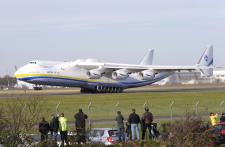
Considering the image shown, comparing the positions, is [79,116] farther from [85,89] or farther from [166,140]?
[85,89]

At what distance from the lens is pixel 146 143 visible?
69.8 feet

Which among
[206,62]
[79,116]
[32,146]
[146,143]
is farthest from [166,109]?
[206,62]

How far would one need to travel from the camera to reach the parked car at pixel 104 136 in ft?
73.0

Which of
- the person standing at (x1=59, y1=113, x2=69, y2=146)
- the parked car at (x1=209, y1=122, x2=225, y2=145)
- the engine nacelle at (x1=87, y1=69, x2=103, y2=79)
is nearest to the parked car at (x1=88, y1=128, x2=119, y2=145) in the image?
the person standing at (x1=59, y1=113, x2=69, y2=146)

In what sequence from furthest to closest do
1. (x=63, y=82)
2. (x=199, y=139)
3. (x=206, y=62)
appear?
(x=206, y=62) < (x=63, y=82) < (x=199, y=139)

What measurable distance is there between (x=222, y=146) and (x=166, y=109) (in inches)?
803

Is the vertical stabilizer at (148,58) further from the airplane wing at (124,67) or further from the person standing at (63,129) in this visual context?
the person standing at (63,129)

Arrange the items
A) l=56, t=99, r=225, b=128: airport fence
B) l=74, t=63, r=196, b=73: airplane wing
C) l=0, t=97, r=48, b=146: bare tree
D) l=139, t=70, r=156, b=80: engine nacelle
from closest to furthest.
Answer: l=0, t=97, r=48, b=146: bare tree, l=56, t=99, r=225, b=128: airport fence, l=74, t=63, r=196, b=73: airplane wing, l=139, t=70, r=156, b=80: engine nacelle

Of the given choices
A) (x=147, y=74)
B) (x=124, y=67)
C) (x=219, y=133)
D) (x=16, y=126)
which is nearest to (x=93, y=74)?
(x=124, y=67)

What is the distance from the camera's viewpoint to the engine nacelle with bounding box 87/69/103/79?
223ft

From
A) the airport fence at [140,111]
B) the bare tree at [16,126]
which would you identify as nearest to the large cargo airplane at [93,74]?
the airport fence at [140,111]

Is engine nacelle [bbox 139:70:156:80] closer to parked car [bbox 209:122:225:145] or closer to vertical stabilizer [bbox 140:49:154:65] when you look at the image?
vertical stabilizer [bbox 140:49:154:65]

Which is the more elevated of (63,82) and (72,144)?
(63,82)

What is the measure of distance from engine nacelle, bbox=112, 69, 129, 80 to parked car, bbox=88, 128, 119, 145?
1739 inches
